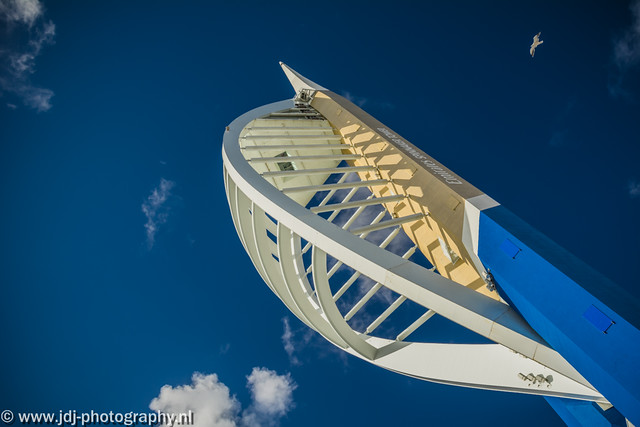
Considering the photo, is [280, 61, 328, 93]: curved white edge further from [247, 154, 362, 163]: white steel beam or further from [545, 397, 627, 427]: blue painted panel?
[545, 397, 627, 427]: blue painted panel

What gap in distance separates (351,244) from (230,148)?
4880 millimetres

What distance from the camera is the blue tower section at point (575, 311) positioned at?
3512mm

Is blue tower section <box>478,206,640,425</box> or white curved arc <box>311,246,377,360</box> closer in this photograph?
blue tower section <box>478,206,640,425</box>

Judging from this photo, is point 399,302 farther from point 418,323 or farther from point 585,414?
point 585,414

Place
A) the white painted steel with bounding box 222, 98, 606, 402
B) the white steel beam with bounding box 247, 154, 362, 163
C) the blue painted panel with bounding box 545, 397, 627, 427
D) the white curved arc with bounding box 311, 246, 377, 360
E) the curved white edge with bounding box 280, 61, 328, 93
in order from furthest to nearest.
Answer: the curved white edge with bounding box 280, 61, 328, 93 → the white steel beam with bounding box 247, 154, 362, 163 → the white curved arc with bounding box 311, 246, 377, 360 → the blue painted panel with bounding box 545, 397, 627, 427 → the white painted steel with bounding box 222, 98, 606, 402

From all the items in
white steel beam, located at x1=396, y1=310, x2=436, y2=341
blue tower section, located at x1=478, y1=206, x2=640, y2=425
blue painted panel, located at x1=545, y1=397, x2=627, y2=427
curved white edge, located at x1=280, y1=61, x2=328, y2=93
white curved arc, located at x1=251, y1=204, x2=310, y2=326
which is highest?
curved white edge, located at x1=280, y1=61, x2=328, y2=93

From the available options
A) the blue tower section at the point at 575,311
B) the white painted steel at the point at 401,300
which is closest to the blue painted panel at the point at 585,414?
the blue tower section at the point at 575,311

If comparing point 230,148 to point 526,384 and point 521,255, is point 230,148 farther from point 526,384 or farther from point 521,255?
point 526,384

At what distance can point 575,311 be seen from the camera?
409 cm

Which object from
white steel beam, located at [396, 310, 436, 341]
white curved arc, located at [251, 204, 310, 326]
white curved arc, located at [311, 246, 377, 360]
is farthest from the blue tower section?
white curved arc, located at [251, 204, 310, 326]

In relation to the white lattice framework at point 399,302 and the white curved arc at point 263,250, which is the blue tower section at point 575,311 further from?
the white curved arc at point 263,250

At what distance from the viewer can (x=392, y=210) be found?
9.51 metres

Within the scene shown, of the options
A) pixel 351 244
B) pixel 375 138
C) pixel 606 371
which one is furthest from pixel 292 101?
pixel 606 371

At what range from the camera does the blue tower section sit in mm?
3512
